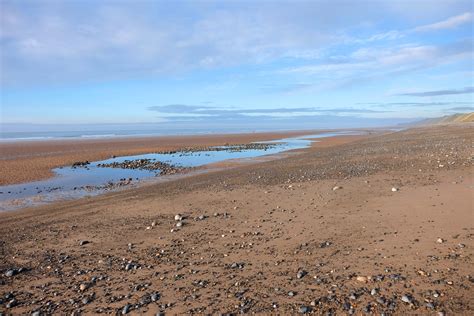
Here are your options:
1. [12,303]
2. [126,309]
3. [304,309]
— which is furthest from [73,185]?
[304,309]

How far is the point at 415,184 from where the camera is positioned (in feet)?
41.4

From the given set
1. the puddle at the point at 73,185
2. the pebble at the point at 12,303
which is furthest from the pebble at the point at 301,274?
the puddle at the point at 73,185

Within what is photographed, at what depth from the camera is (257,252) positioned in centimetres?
760

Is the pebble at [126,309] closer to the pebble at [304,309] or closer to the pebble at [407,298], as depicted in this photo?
the pebble at [304,309]

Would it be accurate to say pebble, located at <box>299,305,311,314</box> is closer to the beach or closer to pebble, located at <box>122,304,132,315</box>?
the beach

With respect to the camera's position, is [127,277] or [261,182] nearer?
[127,277]

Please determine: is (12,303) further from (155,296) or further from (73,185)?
(73,185)

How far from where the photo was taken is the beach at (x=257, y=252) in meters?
5.57

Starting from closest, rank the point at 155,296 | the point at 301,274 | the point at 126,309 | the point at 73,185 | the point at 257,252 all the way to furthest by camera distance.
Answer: the point at 126,309
the point at 155,296
the point at 301,274
the point at 257,252
the point at 73,185

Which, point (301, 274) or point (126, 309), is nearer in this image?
point (126, 309)

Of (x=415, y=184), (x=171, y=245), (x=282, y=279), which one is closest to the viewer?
(x=282, y=279)

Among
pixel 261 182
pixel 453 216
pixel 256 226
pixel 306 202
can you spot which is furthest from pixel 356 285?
pixel 261 182

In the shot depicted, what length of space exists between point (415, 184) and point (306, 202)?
4.36 m

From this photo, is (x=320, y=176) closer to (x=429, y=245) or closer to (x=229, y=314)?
(x=429, y=245)
